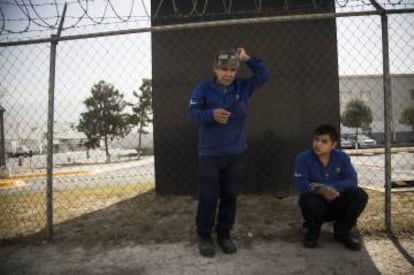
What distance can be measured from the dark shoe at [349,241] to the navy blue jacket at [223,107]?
4.33ft

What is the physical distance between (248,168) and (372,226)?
229 centimetres

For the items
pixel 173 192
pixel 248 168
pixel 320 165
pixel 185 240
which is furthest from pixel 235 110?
pixel 173 192

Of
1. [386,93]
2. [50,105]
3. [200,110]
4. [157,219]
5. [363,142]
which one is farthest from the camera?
[363,142]

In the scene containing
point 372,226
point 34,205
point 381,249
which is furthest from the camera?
point 34,205

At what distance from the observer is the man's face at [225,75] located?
314 cm

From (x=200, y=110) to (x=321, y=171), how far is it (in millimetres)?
1362

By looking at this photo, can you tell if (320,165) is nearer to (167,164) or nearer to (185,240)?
(185,240)

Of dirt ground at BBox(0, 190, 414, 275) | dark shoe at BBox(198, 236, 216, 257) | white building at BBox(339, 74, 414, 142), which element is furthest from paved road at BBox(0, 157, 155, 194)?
white building at BBox(339, 74, 414, 142)

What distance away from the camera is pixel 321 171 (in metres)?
3.32

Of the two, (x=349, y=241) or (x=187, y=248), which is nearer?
(x=349, y=241)

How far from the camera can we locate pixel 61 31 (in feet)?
12.1

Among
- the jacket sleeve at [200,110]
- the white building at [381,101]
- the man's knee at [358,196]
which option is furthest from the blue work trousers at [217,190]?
the white building at [381,101]

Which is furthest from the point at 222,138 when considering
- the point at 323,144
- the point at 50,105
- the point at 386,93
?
the point at 50,105

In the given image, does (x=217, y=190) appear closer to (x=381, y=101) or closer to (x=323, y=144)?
(x=323, y=144)
